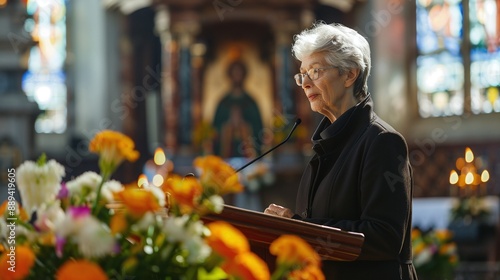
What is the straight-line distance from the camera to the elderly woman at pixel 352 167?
2.10 metres

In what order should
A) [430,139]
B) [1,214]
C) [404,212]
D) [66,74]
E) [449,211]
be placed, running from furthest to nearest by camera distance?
[66,74]
[430,139]
[449,211]
[404,212]
[1,214]

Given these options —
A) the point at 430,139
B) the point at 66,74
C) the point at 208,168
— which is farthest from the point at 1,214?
the point at 66,74

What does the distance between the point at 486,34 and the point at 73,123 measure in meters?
5.93

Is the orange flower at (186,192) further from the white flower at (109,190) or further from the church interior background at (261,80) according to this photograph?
the church interior background at (261,80)

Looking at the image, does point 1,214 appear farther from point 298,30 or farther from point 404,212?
point 298,30

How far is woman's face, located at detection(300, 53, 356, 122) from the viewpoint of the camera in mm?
2291

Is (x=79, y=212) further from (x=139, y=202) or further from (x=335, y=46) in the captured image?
(x=335, y=46)

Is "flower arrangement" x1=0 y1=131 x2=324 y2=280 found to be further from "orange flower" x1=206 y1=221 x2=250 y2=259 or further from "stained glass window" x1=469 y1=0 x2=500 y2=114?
"stained glass window" x1=469 y1=0 x2=500 y2=114

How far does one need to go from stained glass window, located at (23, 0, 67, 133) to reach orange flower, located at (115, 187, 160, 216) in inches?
571

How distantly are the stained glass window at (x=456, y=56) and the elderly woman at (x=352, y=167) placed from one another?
11596 mm

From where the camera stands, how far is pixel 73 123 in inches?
606

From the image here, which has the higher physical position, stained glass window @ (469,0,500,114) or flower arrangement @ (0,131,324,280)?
flower arrangement @ (0,131,324,280)

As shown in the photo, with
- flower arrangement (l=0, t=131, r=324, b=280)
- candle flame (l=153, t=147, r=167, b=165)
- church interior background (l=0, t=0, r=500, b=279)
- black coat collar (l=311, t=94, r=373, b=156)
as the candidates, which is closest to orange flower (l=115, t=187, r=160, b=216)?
flower arrangement (l=0, t=131, r=324, b=280)

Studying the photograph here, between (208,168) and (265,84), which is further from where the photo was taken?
(265,84)
